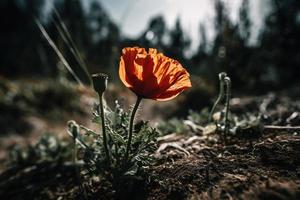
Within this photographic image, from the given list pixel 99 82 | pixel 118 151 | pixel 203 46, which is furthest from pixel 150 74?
pixel 203 46

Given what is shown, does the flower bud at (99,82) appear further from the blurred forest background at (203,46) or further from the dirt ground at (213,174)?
the blurred forest background at (203,46)

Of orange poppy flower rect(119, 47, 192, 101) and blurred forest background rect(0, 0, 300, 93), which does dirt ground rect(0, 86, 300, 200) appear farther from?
blurred forest background rect(0, 0, 300, 93)

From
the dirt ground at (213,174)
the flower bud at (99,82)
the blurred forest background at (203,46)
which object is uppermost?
the blurred forest background at (203,46)

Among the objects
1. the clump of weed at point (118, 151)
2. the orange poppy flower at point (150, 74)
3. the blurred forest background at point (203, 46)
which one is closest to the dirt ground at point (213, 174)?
the clump of weed at point (118, 151)

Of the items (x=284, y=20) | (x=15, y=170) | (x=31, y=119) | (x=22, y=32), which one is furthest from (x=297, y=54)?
(x=22, y=32)

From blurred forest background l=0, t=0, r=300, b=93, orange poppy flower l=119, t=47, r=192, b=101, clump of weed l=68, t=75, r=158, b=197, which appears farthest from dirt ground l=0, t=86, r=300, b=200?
blurred forest background l=0, t=0, r=300, b=93

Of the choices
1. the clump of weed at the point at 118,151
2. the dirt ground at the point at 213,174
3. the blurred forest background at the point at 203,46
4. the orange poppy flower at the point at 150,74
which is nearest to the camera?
the dirt ground at the point at 213,174
